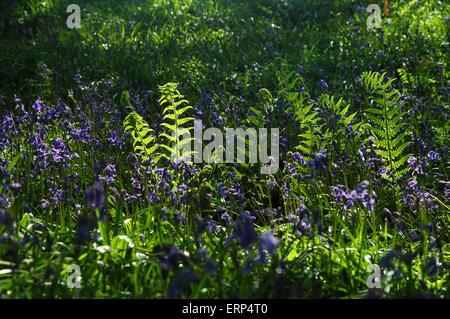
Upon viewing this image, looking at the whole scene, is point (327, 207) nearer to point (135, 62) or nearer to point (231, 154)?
point (231, 154)

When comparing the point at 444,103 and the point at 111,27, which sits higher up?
the point at 111,27

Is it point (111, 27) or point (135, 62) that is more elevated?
point (111, 27)

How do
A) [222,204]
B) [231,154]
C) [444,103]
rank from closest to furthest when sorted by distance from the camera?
[222,204] → [231,154] → [444,103]

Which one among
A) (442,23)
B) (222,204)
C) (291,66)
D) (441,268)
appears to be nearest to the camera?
(441,268)

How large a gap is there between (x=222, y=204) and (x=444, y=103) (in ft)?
8.20

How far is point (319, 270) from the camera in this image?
2428 mm

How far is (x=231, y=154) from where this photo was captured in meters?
4.03

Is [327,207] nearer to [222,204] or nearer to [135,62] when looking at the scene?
[222,204]

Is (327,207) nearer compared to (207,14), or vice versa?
(327,207)
